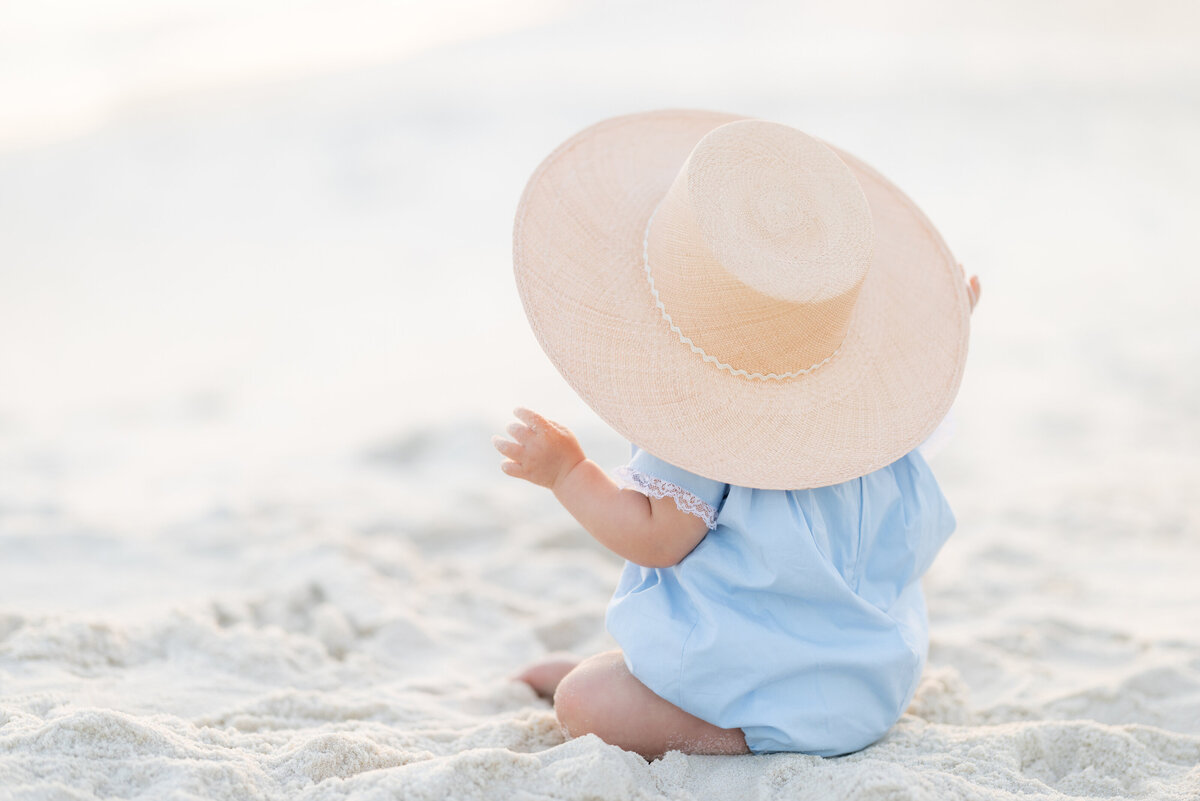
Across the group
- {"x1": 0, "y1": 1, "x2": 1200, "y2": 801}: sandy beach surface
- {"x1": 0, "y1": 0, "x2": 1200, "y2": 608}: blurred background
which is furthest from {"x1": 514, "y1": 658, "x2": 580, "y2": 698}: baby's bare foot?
{"x1": 0, "y1": 0, "x2": 1200, "y2": 608}: blurred background

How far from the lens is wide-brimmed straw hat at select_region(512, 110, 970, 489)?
5.21ft

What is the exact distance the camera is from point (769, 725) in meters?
1.68

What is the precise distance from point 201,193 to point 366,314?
2227 mm

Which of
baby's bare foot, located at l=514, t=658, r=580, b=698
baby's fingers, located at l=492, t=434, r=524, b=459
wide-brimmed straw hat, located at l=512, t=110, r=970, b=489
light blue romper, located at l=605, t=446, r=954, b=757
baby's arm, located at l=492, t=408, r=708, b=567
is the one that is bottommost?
baby's bare foot, located at l=514, t=658, r=580, b=698

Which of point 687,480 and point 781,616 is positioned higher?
point 687,480

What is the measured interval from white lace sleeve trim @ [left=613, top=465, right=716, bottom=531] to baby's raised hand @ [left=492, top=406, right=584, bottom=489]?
0.09m

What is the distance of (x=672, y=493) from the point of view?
5.38 ft

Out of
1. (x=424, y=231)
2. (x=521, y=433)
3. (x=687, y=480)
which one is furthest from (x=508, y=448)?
(x=424, y=231)

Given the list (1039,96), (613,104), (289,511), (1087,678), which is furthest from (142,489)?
(1039,96)

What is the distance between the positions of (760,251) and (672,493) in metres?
0.39

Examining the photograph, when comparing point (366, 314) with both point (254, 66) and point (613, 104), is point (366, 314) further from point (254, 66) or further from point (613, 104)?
point (254, 66)

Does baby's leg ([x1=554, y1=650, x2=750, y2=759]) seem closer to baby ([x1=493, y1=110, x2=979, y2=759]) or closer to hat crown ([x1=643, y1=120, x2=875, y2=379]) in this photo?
baby ([x1=493, y1=110, x2=979, y2=759])

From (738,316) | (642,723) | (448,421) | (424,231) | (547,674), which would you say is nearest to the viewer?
(738,316)

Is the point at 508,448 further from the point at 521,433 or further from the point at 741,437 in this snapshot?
the point at 741,437
